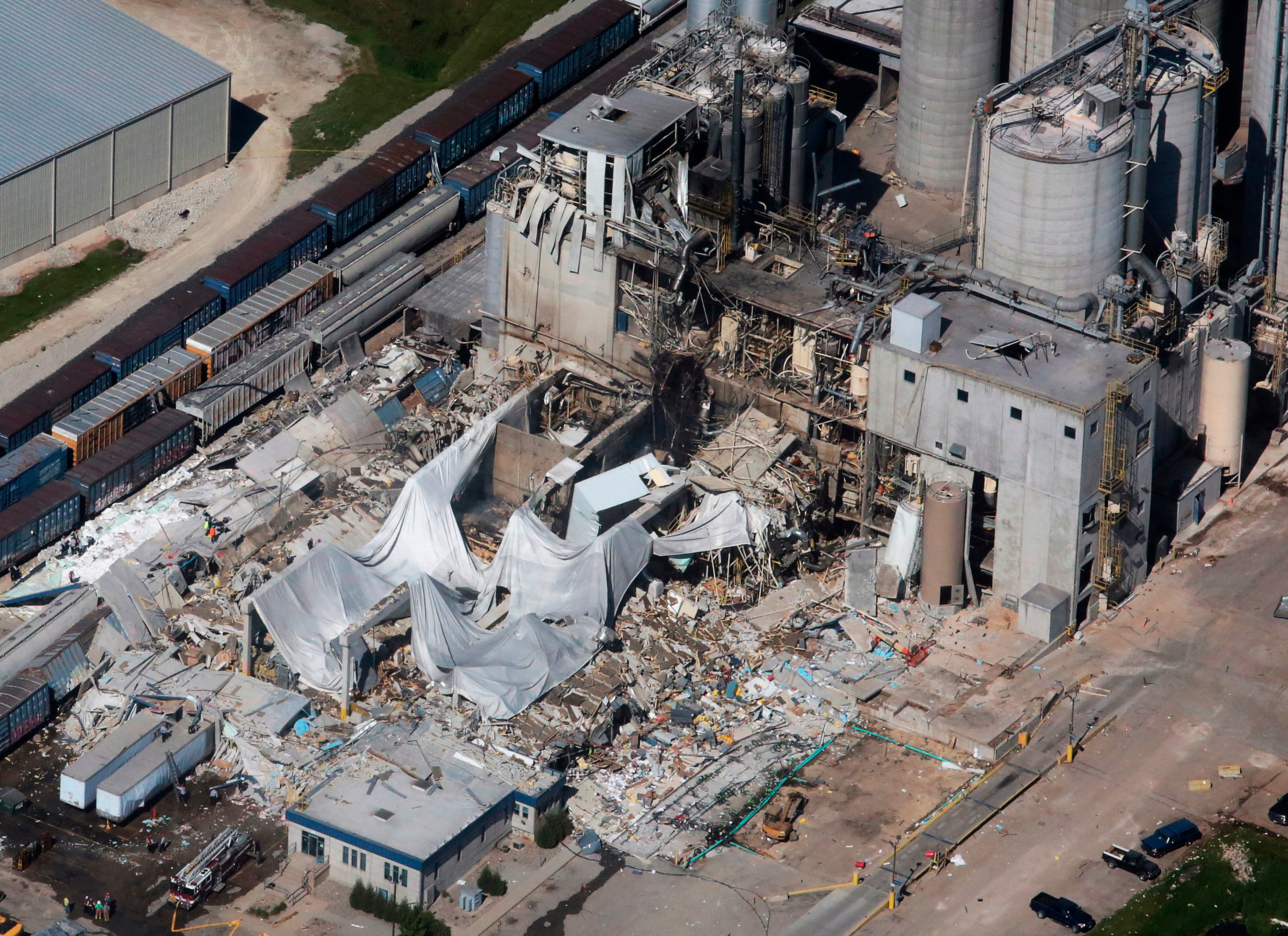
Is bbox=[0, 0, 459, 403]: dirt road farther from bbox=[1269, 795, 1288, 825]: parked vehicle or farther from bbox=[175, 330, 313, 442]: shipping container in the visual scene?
bbox=[1269, 795, 1288, 825]: parked vehicle

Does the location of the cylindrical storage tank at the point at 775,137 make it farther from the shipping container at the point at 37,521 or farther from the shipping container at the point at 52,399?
the shipping container at the point at 37,521

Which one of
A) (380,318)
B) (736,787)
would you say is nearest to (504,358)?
(380,318)

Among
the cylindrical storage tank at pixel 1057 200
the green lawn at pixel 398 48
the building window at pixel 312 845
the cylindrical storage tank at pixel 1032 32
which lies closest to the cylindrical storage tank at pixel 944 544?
the cylindrical storage tank at pixel 1057 200

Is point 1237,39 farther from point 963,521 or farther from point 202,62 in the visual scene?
point 202,62

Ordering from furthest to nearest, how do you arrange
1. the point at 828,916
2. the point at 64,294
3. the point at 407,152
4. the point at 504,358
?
the point at 407,152
the point at 64,294
the point at 504,358
the point at 828,916

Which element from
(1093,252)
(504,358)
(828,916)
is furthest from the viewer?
(504,358)

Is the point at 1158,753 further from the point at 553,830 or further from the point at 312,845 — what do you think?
the point at 312,845

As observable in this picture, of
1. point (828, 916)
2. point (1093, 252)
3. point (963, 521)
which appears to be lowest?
point (828, 916)

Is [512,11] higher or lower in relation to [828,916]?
higher
